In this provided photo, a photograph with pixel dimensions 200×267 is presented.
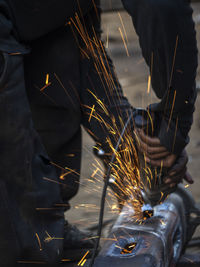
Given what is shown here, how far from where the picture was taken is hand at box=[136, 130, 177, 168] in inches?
74.3

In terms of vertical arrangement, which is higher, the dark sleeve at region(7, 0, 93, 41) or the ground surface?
the dark sleeve at region(7, 0, 93, 41)

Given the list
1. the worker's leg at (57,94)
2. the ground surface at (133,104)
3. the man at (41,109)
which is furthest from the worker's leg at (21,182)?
the ground surface at (133,104)

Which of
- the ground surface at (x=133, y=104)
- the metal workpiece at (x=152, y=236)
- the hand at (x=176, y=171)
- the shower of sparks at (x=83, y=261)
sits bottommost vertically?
the ground surface at (x=133, y=104)

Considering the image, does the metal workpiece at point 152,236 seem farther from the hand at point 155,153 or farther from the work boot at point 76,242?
the work boot at point 76,242

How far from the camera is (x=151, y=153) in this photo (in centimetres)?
191

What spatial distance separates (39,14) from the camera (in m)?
1.75

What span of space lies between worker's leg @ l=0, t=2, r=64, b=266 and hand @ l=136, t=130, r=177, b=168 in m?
0.45

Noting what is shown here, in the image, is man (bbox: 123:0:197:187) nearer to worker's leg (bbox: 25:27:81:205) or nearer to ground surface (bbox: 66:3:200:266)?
worker's leg (bbox: 25:27:81:205)

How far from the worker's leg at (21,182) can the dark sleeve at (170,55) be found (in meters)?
0.53

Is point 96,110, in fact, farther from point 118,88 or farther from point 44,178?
point 44,178

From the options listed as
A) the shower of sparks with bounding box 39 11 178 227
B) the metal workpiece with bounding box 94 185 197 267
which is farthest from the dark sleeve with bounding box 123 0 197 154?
the metal workpiece with bounding box 94 185 197 267

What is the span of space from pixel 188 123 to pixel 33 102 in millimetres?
860

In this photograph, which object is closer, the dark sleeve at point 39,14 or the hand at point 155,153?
the dark sleeve at point 39,14

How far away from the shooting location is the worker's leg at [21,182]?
1.68 metres
